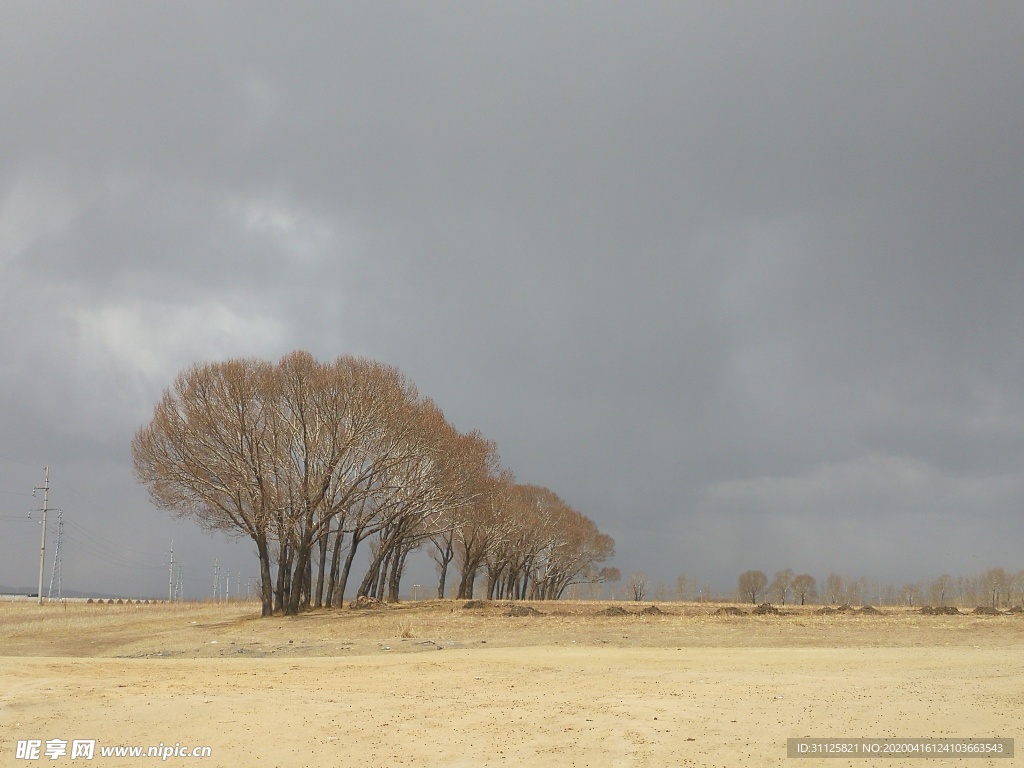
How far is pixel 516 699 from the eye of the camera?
1509 centimetres

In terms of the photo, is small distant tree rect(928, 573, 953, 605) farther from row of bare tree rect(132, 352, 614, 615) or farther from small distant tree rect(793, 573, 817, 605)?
row of bare tree rect(132, 352, 614, 615)

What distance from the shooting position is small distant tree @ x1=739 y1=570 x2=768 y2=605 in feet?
415

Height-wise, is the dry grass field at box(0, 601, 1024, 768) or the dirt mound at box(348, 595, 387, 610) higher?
the dry grass field at box(0, 601, 1024, 768)

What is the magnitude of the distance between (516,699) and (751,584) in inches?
4778

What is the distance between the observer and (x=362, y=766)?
11.0 meters

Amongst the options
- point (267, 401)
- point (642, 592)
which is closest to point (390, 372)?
point (267, 401)

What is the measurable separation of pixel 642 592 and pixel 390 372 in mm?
88153

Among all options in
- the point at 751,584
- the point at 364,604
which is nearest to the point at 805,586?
the point at 751,584

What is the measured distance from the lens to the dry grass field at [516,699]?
11.6m

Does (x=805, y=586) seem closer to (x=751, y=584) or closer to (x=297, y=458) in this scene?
(x=751, y=584)

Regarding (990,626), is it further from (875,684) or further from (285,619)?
(285,619)

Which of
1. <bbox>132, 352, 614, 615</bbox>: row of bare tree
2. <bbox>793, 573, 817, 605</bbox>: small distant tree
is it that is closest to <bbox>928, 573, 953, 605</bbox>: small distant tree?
<bbox>793, 573, 817, 605</bbox>: small distant tree

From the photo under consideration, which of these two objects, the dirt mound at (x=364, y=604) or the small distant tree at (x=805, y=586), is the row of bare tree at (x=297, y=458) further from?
the small distant tree at (x=805, y=586)

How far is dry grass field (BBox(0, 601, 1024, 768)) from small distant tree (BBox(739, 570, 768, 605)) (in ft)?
337
